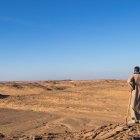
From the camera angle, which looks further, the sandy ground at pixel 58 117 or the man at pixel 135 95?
the sandy ground at pixel 58 117

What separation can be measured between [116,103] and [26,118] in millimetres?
6896

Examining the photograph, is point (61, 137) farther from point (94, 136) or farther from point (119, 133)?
point (119, 133)

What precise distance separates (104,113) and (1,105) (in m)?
9.77

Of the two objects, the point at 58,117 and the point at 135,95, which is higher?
the point at 135,95

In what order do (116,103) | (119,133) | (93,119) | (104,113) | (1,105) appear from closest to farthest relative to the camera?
1. (119,133)
2. (93,119)
3. (104,113)
4. (116,103)
5. (1,105)

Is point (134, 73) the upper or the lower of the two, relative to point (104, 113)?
upper

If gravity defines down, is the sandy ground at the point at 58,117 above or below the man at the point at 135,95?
below

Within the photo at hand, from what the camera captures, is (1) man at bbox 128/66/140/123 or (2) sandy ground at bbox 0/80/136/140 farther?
(2) sandy ground at bbox 0/80/136/140

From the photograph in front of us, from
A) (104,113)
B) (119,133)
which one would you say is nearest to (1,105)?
(104,113)

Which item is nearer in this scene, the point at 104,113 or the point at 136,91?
the point at 136,91

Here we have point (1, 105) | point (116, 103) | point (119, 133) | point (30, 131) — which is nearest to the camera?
point (119, 133)

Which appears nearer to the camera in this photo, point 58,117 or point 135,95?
point 135,95

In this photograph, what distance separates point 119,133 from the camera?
10031 mm

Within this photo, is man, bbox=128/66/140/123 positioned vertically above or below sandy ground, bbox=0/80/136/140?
above
